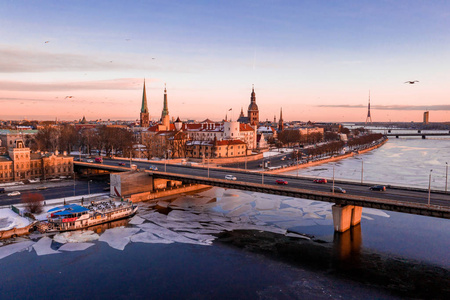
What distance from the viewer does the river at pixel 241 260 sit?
77.2ft

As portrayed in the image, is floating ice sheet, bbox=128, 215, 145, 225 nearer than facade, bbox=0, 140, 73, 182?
Yes

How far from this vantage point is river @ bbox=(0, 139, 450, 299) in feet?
77.2

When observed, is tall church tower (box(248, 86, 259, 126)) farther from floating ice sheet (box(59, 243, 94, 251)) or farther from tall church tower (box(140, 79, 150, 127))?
floating ice sheet (box(59, 243, 94, 251))

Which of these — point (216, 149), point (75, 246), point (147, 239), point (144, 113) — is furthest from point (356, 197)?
point (144, 113)

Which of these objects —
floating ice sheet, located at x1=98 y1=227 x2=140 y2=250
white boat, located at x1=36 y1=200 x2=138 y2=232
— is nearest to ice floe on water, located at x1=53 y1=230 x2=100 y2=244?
floating ice sheet, located at x1=98 y1=227 x2=140 y2=250

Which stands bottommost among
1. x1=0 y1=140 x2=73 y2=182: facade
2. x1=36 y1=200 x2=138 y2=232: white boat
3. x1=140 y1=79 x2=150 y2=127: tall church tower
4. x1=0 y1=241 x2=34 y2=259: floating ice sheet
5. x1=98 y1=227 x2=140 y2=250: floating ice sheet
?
x1=98 y1=227 x2=140 y2=250: floating ice sheet

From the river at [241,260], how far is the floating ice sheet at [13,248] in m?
0.19

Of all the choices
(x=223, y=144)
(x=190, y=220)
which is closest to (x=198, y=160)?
(x=223, y=144)

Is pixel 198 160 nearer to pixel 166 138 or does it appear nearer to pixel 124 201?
pixel 166 138

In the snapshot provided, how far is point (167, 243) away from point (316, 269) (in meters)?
14.0

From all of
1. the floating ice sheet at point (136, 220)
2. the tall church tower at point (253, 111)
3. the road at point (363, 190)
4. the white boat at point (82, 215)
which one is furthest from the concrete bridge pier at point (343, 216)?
the tall church tower at point (253, 111)

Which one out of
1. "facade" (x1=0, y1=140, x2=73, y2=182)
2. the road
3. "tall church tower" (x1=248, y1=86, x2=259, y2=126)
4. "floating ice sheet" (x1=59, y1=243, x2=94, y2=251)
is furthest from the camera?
"tall church tower" (x1=248, y1=86, x2=259, y2=126)

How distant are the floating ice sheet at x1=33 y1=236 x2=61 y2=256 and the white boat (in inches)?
87.7

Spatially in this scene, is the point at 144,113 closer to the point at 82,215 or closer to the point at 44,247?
the point at 82,215
